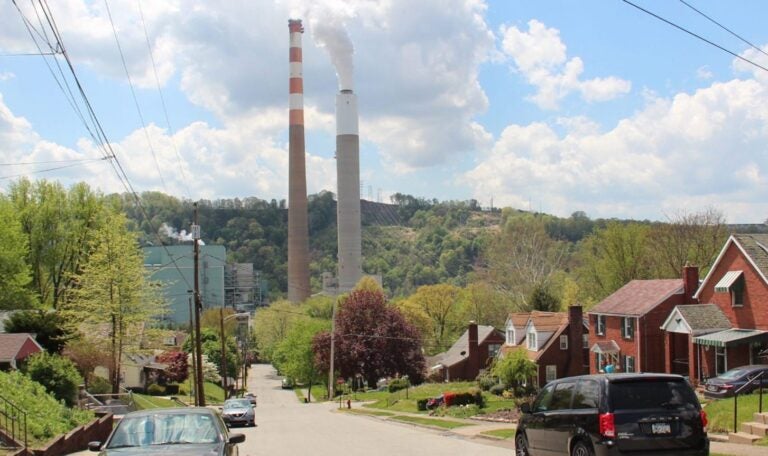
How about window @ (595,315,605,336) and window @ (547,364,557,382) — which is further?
window @ (547,364,557,382)

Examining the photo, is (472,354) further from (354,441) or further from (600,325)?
(354,441)

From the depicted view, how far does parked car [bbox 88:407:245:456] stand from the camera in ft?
36.7

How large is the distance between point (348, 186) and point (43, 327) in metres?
69.0

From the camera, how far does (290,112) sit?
113m

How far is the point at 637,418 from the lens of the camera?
12.1 meters

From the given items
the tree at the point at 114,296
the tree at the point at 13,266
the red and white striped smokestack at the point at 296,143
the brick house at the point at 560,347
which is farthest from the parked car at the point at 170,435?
the red and white striped smokestack at the point at 296,143

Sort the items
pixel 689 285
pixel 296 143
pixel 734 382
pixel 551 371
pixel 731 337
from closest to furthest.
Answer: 1. pixel 734 382
2. pixel 731 337
3. pixel 689 285
4. pixel 551 371
5. pixel 296 143

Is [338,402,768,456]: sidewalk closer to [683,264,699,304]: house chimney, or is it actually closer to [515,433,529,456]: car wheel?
[515,433,529,456]: car wheel

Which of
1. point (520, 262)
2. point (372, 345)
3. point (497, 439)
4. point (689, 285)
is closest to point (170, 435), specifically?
point (497, 439)

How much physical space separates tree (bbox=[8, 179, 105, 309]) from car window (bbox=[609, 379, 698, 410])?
48589mm

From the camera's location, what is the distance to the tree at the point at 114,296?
4381 centimetres

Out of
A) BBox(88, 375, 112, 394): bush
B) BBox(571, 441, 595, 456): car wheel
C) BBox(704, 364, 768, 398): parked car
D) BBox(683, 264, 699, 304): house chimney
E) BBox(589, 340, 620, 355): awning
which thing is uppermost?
BBox(683, 264, 699, 304): house chimney

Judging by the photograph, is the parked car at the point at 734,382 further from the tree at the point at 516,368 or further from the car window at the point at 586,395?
the car window at the point at 586,395

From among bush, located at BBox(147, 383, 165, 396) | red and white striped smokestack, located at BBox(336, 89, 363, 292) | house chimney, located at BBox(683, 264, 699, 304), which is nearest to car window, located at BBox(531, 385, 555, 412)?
house chimney, located at BBox(683, 264, 699, 304)
